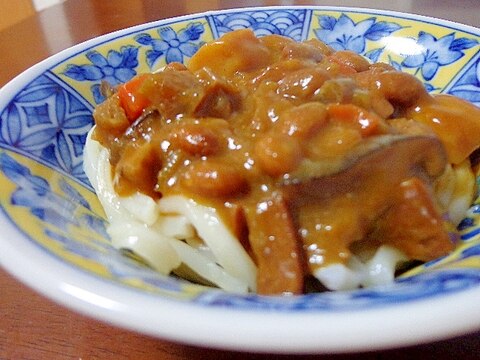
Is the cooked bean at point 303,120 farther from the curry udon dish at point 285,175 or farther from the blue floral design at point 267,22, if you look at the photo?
the blue floral design at point 267,22

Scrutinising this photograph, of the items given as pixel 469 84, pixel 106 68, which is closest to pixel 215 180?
pixel 106 68

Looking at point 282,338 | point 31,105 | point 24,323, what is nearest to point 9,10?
point 31,105

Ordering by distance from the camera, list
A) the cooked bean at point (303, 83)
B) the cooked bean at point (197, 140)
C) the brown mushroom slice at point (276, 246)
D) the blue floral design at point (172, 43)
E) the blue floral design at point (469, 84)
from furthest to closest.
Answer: the blue floral design at point (172, 43), the blue floral design at point (469, 84), the cooked bean at point (303, 83), the cooked bean at point (197, 140), the brown mushroom slice at point (276, 246)

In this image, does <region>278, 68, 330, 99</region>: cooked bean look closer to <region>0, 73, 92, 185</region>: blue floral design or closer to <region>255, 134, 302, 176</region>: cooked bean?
<region>255, 134, 302, 176</region>: cooked bean

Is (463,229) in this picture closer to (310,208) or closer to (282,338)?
(310,208)

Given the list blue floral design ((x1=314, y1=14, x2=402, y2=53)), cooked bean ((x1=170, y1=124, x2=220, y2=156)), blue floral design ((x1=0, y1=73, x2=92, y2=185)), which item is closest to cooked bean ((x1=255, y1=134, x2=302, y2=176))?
cooked bean ((x1=170, y1=124, x2=220, y2=156))

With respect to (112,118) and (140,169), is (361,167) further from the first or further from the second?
(112,118)

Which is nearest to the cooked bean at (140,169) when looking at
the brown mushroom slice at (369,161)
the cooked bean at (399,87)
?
the brown mushroom slice at (369,161)
